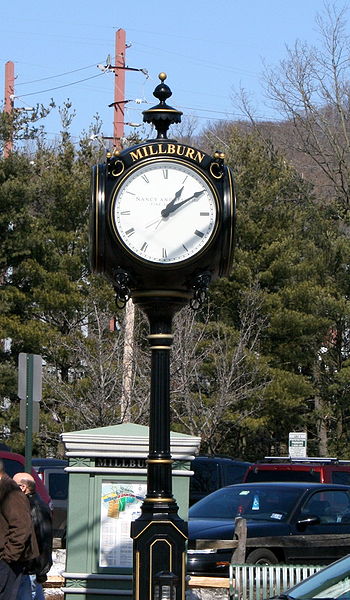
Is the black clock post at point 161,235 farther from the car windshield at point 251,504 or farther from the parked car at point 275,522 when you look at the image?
the car windshield at point 251,504

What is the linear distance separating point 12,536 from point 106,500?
6.37ft

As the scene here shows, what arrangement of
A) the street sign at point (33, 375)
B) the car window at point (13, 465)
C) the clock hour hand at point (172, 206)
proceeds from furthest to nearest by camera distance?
the car window at point (13, 465) → the street sign at point (33, 375) → the clock hour hand at point (172, 206)

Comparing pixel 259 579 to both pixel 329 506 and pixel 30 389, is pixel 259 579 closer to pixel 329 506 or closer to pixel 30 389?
pixel 30 389

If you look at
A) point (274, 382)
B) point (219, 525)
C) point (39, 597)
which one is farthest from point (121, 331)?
point (39, 597)

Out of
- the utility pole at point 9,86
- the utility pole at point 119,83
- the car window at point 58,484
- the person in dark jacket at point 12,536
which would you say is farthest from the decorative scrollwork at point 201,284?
the utility pole at point 9,86

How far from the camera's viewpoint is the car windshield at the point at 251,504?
15422 millimetres

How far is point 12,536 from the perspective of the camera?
8.37m

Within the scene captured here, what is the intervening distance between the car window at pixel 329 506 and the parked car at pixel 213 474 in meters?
5.34

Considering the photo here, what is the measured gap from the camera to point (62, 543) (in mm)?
16875

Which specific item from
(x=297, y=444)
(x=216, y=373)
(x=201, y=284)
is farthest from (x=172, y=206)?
(x=216, y=373)

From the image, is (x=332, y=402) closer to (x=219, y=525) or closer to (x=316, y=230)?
(x=316, y=230)

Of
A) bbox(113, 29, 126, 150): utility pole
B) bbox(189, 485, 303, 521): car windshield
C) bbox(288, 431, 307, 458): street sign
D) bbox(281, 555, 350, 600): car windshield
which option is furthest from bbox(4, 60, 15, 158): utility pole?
bbox(281, 555, 350, 600): car windshield

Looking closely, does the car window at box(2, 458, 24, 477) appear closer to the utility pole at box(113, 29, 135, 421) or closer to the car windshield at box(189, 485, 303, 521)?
the car windshield at box(189, 485, 303, 521)

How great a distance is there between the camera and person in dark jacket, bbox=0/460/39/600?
8.36 meters
